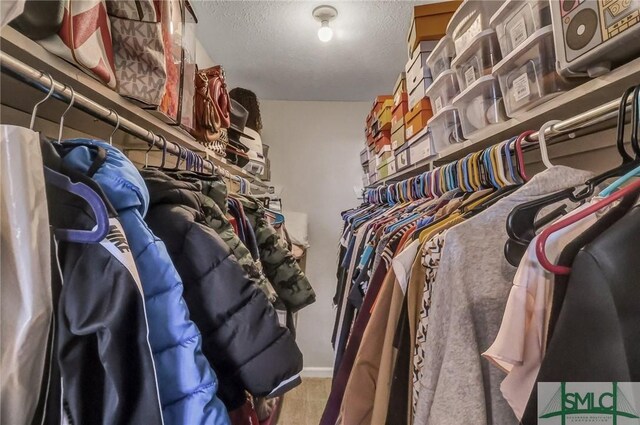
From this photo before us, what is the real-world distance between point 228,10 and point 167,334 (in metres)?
1.68

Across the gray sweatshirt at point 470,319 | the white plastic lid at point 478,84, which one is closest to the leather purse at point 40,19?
the gray sweatshirt at point 470,319

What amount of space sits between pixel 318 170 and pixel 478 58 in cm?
211

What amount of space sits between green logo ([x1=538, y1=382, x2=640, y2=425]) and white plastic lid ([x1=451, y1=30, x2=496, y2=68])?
2.76 feet

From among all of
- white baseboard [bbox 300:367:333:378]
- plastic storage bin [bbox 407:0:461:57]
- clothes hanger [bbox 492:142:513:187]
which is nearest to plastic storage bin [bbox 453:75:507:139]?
clothes hanger [bbox 492:142:513:187]

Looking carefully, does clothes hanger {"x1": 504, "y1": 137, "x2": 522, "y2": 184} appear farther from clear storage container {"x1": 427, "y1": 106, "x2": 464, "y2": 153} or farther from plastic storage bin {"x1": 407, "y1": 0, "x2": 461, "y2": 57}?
plastic storage bin {"x1": 407, "y1": 0, "x2": 461, "y2": 57}

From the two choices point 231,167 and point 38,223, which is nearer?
point 38,223

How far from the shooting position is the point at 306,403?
2.49m

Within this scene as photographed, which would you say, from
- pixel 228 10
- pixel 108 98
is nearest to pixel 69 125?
pixel 108 98

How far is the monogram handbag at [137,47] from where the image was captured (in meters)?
0.72

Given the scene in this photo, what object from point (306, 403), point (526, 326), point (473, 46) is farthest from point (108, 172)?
point (306, 403)

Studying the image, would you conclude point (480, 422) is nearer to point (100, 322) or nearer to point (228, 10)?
point (100, 322)

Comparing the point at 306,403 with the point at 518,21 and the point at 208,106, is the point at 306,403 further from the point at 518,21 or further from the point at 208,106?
the point at 518,21

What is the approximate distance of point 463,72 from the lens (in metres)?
1.08

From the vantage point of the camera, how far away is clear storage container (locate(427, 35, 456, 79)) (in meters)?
1.20
